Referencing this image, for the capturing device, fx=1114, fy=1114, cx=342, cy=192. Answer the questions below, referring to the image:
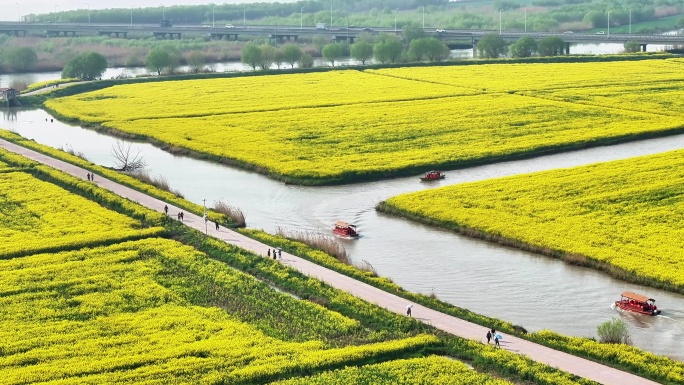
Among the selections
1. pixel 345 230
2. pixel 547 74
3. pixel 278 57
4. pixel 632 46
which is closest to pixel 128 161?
pixel 345 230

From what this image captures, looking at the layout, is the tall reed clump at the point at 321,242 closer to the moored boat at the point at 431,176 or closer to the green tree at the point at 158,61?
the moored boat at the point at 431,176

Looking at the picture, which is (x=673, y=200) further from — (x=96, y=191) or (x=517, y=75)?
(x=517, y=75)

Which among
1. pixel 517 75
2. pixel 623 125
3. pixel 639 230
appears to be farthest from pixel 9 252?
pixel 517 75

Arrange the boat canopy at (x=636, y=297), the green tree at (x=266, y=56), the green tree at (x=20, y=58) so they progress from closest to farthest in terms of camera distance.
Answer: the boat canopy at (x=636, y=297), the green tree at (x=266, y=56), the green tree at (x=20, y=58)

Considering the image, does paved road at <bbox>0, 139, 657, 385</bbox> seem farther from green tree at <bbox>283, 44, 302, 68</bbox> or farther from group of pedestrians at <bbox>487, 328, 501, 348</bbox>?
green tree at <bbox>283, 44, 302, 68</bbox>

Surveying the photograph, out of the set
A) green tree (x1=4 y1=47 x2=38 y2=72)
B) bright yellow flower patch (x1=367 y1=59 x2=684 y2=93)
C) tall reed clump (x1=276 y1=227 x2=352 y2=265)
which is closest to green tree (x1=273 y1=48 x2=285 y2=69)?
bright yellow flower patch (x1=367 y1=59 x2=684 y2=93)

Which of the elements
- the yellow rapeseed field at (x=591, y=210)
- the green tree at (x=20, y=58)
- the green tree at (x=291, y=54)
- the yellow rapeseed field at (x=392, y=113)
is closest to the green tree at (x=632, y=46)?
the yellow rapeseed field at (x=392, y=113)

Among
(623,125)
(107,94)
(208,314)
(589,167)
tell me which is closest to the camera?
(208,314)
